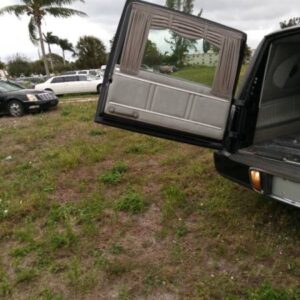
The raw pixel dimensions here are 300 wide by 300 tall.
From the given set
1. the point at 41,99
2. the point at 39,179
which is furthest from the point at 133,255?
the point at 41,99

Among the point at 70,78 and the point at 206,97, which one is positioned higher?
the point at 206,97

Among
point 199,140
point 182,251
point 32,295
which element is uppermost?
point 199,140

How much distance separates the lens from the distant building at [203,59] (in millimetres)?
3164

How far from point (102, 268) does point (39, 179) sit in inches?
94.1

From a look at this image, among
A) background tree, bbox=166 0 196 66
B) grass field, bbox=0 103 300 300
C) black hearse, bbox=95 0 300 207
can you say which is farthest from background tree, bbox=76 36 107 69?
black hearse, bbox=95 0 300 207

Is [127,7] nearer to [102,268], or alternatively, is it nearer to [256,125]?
[256,125]

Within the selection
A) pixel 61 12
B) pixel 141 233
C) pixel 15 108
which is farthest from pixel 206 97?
pixel 61 12

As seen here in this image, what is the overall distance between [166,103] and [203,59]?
527mm

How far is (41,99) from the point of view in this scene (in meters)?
11.3

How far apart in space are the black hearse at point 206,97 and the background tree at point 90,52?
149 feet

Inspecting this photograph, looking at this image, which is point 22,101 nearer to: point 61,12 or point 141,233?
point 141,233

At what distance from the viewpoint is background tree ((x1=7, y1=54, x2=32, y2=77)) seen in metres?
59.4

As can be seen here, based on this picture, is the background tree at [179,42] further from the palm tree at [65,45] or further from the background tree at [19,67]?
the background tree at [19,67]

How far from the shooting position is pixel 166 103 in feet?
10.4
